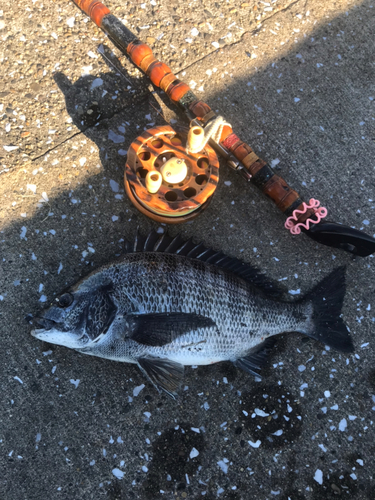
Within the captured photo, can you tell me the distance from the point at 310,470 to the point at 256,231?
1980mm

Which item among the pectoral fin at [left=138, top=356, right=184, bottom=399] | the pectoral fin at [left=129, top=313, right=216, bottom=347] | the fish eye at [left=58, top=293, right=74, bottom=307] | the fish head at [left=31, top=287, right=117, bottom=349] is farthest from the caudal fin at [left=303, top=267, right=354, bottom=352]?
the fish eye at [left=58, top=293, right=74, bottom=307]

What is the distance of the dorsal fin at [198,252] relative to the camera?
8.73 feet

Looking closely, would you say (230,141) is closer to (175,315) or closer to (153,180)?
(153,180)

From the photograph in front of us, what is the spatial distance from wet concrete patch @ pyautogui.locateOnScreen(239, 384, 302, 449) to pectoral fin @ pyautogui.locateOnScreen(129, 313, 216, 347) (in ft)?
2.95

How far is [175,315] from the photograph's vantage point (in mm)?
2406

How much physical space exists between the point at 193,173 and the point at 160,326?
1160mm

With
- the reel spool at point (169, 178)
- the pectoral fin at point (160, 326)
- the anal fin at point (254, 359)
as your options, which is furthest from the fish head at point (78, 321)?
the anal fin at point (254, 359)

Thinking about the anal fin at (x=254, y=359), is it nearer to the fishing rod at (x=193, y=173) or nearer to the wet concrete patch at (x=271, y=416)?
the wet concrete patch at (x=271, y=416)

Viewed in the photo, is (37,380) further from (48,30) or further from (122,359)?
(48,30)

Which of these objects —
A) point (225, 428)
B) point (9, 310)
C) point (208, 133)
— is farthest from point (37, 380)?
point (208, 133)

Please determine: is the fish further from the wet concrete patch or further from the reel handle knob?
the reel handle knob

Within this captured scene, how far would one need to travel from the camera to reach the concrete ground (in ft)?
8.82

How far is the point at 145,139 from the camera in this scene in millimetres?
2637

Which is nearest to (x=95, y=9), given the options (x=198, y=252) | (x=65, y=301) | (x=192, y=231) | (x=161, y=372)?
(x=192, y=231)
